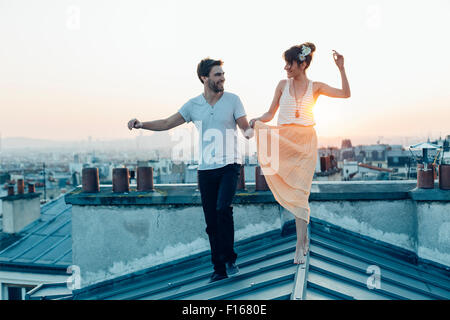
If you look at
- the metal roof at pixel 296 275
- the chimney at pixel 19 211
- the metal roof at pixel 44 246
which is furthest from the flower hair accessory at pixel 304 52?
the chimney at pixel 19 211

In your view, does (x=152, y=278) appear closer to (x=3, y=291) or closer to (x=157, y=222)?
(x=157, y=222)

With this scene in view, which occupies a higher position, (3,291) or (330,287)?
(330,287)

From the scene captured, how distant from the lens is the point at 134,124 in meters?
3.22

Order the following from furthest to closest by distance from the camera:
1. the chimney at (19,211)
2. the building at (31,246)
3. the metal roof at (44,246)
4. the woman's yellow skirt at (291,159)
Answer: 1. the chimney at (19,211)
2. the metal roof at (44,246)
3. the building at (31,246)
4. the woman's yellow skirt at (291,159)

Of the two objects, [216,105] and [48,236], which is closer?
[216,105]

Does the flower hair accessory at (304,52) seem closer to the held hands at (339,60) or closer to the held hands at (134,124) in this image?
the held hands at (339,60)

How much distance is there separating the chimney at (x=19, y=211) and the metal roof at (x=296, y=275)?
7.93 metres

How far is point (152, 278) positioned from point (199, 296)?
3.46 ft

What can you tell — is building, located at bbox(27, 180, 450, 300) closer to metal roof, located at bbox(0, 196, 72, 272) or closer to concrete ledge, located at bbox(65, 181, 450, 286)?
concrete ledge, located at bbox(65, 181, 450, 286)

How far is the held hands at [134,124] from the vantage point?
3.20m

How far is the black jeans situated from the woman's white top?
538 millimetres
